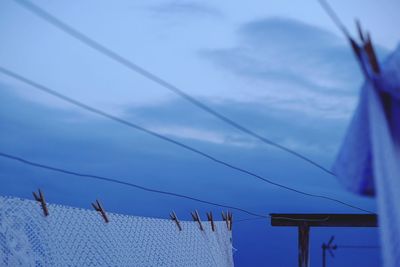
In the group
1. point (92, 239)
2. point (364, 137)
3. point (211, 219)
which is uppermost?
point (211, 219)

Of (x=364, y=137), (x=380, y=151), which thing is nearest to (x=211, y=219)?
(x=364, y=137)

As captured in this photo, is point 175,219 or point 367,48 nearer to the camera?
point 367,48

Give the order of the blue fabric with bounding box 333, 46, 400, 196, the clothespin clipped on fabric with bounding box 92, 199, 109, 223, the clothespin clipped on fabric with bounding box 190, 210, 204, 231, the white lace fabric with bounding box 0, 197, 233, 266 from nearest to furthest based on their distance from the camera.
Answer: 1. the blue fabric with bounding box 333, 46, 400, 196
2. the white lace fabric with bounding box 0, 197, 233, 266
3. the clothespin clipped on fabric with bounding box 92, 199, 109, 223
4. the clothespin clipped on fabric with bounding box 190, 210, 204, 231

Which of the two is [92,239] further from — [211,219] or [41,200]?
[211,219]

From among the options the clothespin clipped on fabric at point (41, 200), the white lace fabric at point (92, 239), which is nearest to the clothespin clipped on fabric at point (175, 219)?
the white lace fabric at point (92, 239)

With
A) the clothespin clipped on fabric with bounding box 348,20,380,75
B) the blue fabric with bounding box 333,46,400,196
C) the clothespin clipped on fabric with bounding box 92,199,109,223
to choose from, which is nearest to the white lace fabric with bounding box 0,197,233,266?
the clothespin clipped on fabric with bounding box 92,199,109,223

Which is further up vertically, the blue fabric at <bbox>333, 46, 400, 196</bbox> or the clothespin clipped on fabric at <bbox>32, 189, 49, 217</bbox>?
the clothespin clipped on fabric at <bbox>32, 189, 49, 217</bbox>

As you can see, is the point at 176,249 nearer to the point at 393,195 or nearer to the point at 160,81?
the point at 160,81

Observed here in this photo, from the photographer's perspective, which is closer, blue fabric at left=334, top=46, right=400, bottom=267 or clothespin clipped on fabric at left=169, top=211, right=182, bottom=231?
blue fabric at left=334, top=46, right=400, bottom=267

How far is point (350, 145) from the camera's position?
262cm

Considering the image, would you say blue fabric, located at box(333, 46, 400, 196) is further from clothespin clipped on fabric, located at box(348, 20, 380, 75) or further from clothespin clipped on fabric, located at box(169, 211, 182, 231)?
clothespin clipped on fabric, located at box(169, 211, 182, 231)

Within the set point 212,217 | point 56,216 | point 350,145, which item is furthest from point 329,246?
point 350,145

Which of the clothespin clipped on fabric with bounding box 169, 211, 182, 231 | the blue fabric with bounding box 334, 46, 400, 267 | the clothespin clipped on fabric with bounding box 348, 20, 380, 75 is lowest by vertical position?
the blue fabric with bounding box 334, 46, 400, 267

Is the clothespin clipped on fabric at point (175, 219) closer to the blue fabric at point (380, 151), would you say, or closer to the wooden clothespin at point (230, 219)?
the wooden clothespin at point (230, 219)
